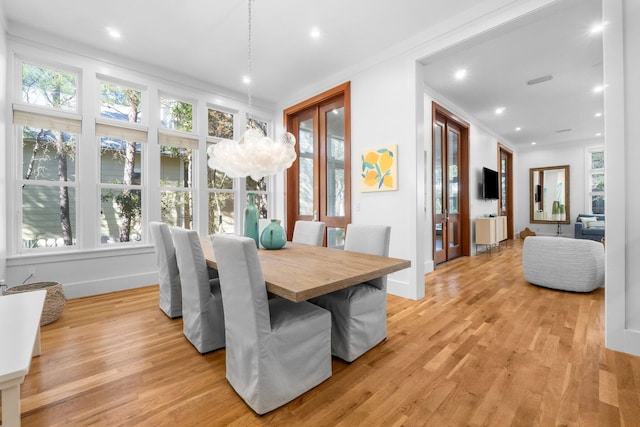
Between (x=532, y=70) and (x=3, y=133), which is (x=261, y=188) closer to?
(x=3, y=133)

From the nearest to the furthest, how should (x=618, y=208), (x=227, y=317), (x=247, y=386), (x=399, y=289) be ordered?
(x=247, y=386) < (x=227, y=317) < (x=618, y=208) < (x=399, y=289)

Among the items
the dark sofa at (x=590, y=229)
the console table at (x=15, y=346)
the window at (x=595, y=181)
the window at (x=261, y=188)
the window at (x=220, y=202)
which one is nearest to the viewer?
the console table at (x=15, y=346)

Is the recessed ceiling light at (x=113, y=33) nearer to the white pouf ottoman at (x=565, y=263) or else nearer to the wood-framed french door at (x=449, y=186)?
the wood-framed french door at (x=449, y=186)

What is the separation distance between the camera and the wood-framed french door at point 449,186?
4.96m

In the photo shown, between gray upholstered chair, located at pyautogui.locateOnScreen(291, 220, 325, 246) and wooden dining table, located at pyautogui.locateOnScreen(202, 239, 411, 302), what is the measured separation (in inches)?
22.1

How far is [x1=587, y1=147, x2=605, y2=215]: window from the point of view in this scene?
25.9ft

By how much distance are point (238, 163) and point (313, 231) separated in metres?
1.08

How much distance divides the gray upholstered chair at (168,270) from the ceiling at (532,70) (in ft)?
11.0

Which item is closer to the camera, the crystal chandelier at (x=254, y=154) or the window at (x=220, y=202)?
the crystal chandelier at (x=254, y=154)

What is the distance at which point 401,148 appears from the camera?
11.1ft

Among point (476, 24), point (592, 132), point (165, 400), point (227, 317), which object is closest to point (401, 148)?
point (476, 24)

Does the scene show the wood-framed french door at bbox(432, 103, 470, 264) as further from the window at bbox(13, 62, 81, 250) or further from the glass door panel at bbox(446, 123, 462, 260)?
the window at bbox(13, 62, 81, 250)

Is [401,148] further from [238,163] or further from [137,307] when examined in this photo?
[137,307]

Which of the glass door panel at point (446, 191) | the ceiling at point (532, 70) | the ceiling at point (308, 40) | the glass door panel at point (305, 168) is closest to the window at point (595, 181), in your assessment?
the ceiling at point (532, 70)
